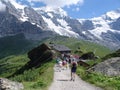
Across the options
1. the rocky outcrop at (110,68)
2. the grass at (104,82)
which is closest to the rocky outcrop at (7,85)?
the grass at (104,82)

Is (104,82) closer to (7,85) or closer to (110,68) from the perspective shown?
(110,68)

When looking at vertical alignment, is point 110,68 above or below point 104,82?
above

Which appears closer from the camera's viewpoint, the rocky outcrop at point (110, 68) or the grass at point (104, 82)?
the grass at point (104, 82)

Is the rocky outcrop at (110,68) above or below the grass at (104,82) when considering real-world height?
above

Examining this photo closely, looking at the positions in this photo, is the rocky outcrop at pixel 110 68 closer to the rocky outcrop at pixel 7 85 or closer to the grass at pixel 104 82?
the grass at pixel 104 82

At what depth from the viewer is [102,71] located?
6016 cm

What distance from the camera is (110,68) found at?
197 ft

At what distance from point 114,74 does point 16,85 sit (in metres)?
22.4

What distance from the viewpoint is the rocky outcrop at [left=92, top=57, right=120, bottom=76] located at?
5809 cm

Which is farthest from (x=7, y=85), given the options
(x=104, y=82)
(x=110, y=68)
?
(x=110, y=68)

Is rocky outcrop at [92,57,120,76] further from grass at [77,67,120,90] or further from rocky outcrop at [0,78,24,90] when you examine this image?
rocky outcrop at [0,78,24,90]

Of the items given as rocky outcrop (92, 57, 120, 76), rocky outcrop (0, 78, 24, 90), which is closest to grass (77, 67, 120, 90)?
rocky outcrop (92, 57, 120, 76)

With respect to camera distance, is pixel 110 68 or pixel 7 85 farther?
pixel 110 68

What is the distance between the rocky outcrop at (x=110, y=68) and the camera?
5809 cm
